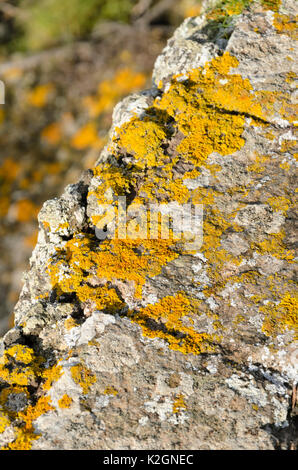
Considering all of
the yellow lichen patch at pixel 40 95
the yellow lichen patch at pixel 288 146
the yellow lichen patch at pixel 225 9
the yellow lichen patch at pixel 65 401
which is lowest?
the yellow lichen patch at pixel 65 401

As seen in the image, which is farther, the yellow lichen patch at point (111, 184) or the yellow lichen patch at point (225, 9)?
the yellow lichen patch at point (225, 9)

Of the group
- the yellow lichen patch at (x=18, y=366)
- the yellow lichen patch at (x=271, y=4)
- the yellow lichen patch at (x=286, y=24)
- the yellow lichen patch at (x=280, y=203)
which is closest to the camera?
the yellow lichen patch at (x=18, y=366)

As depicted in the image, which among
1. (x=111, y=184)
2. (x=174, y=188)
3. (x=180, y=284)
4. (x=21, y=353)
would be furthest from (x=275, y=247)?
(x=21, y=353)

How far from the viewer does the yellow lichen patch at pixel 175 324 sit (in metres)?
2.12

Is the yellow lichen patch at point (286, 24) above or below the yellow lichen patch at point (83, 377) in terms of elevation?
above

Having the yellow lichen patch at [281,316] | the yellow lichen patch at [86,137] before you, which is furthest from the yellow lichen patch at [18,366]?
the yellow lichen patch at [86,137]

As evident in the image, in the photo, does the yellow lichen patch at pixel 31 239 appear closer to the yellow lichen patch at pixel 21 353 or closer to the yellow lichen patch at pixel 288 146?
the yellow lichen patch at pixel 21 353

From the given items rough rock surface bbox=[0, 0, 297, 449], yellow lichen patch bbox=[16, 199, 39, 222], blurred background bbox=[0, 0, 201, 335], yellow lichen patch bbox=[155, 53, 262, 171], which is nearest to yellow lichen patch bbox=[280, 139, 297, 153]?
rough rock surface bbox=[0, 0, 297, 449]

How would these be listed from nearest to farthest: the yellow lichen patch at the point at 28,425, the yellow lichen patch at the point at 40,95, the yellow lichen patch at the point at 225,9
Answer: the yellow lichen patch at the point at 28,425 < the yellow lichen patch at the point at 225,9 < the yellow lichen patch at the point at 40,95

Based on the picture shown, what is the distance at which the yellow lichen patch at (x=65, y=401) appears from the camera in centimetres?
195

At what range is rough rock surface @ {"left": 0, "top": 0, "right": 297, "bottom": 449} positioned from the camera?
193 centimetres
